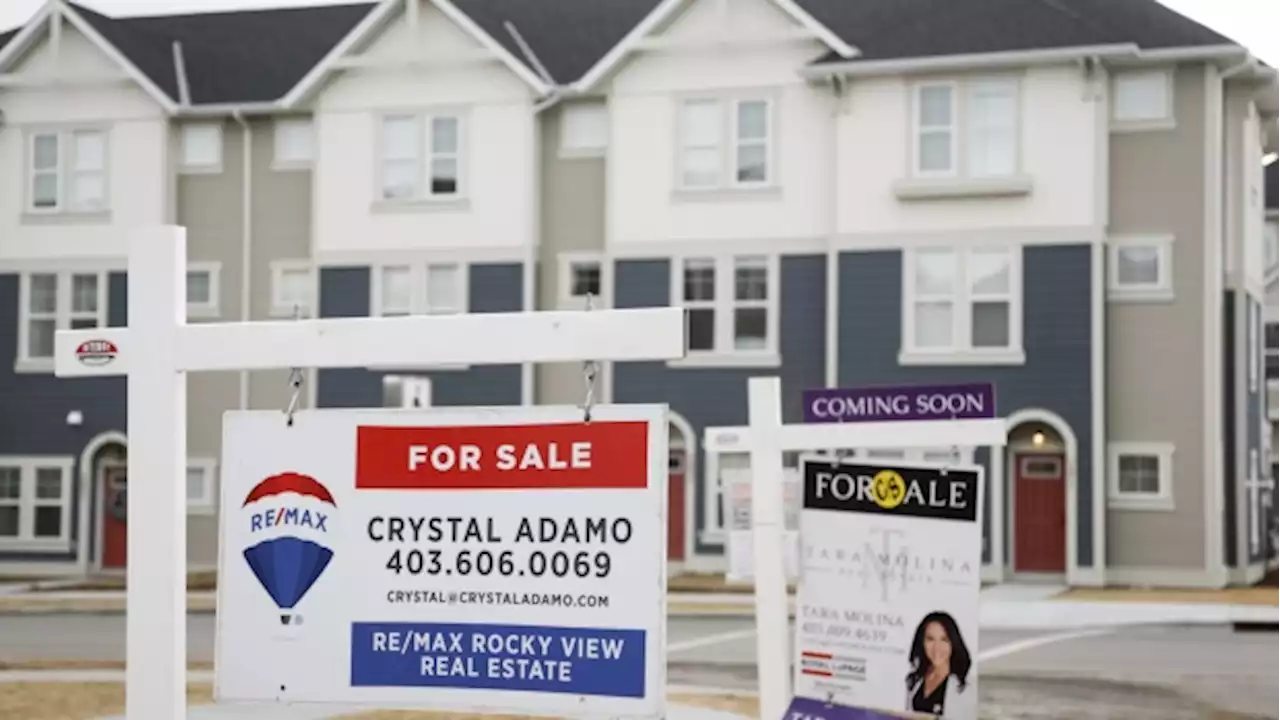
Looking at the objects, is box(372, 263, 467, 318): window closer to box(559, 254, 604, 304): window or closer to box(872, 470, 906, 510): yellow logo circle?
box(559, 254, 604, 304): window

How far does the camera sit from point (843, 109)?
106 ft

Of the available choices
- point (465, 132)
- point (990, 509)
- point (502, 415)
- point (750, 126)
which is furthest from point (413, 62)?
point (502, 415)

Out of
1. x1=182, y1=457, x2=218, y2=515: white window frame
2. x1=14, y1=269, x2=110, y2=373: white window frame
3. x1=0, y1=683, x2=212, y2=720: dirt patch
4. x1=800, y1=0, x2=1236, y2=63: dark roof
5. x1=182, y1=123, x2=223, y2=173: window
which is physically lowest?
x1=0, y1=683, x2=212, y2=720: dirt patch

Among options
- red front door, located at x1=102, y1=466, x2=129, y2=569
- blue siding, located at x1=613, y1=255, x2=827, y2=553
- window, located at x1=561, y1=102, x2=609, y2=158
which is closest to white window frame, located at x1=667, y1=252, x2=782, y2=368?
blue siding, located at x1=613, y1=255, x2=827, y2=553

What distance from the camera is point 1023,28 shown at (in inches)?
1244

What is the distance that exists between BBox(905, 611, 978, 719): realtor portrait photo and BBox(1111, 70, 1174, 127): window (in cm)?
2370

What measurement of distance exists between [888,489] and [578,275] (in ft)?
83.3

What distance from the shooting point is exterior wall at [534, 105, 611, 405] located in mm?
34250

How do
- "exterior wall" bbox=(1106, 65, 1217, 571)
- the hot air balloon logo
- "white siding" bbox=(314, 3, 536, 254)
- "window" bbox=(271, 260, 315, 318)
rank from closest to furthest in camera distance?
the hot air balloon logo
"exterior wall" bbox=(1106, 65, 1217, 571)
"white siding" bbox=(314, 3, 536, 254)
"window" bbox=(271, 260, 315, 318)

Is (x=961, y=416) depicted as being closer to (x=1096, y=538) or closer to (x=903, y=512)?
(x=903, y=512)

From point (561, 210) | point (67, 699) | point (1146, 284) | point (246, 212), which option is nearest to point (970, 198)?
point (1146, 284)

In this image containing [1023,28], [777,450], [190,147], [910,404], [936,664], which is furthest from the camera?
[190,147]

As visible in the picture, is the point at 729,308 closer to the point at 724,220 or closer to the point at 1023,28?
the point at 724,220

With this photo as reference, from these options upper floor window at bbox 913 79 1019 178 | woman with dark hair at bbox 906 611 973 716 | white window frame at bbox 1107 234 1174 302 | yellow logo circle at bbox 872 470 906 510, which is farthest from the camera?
upper floor window at bbox 913 79 1019 178
